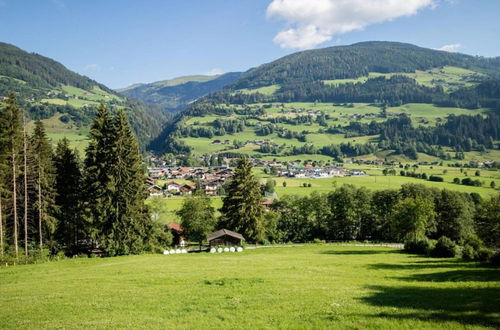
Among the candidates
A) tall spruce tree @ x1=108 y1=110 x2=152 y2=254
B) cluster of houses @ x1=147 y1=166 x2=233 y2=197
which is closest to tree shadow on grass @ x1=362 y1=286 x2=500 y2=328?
tall spruce tree @ x1=108 y1=110 x2=152 y2=254

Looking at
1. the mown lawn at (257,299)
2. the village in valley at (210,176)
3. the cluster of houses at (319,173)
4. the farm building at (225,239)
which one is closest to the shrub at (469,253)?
the mown lawn at (257,299)

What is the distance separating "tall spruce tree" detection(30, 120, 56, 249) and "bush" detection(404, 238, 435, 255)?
150ft

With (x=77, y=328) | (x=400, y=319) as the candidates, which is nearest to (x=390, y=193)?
(x=400, y=319)

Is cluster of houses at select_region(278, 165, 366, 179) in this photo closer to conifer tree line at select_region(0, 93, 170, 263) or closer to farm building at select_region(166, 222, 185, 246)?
farm building at select_region(166, 222, 185, 246)

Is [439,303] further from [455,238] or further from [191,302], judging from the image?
Result: [455,238]

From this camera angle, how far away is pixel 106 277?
953 inches

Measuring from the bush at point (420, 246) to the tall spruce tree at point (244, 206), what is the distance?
80.2 ft

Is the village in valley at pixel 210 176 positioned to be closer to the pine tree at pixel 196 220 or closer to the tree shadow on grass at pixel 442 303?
the pine tree at pixel 196 220

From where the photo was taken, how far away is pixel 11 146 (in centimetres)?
3544

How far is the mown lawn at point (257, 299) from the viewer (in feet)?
41.2

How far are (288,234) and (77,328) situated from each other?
61.2 m

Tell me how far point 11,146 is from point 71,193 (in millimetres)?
9607

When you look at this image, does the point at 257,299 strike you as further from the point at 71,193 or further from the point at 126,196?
the point at 71,193

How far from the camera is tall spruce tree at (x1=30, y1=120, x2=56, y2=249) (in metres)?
38.5
